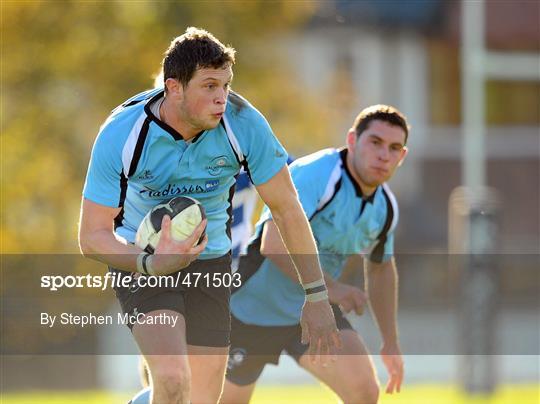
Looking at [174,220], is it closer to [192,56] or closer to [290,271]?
[192,56]

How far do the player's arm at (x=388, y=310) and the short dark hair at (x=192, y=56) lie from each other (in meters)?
2.22

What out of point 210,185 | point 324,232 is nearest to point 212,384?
point 210,185

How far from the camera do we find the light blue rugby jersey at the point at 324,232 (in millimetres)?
7445

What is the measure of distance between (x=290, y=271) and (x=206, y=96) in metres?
1.55

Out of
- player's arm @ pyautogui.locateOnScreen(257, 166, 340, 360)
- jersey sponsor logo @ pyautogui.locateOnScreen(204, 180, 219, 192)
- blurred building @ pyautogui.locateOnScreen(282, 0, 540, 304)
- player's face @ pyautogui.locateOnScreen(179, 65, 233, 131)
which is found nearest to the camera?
player's face @ pyautogui.locateOnScreen(179, 65, 233, 131)

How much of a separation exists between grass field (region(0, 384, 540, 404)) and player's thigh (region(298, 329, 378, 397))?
280 inches

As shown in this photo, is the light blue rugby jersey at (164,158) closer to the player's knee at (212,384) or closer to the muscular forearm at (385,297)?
the player's knee at (212,384)

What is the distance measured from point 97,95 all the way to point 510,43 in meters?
14.9

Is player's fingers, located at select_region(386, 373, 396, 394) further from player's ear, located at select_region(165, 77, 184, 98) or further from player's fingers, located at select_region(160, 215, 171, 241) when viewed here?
player's ear, located at select_region(165, 77, 184, 98)

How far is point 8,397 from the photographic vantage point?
17.9 metres

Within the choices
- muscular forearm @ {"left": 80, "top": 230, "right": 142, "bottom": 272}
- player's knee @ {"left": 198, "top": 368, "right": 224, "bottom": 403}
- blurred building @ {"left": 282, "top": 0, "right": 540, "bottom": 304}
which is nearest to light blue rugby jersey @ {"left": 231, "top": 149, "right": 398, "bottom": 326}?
player's knee @ {"left": 198, "top": 368, "right": 224, "bottom": 403}

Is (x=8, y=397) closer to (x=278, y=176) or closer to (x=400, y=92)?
(x=278, y=176)

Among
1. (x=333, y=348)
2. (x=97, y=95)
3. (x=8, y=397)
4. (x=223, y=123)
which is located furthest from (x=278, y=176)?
(x=97, y=95)

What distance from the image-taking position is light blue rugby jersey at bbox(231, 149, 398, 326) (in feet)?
24.4
